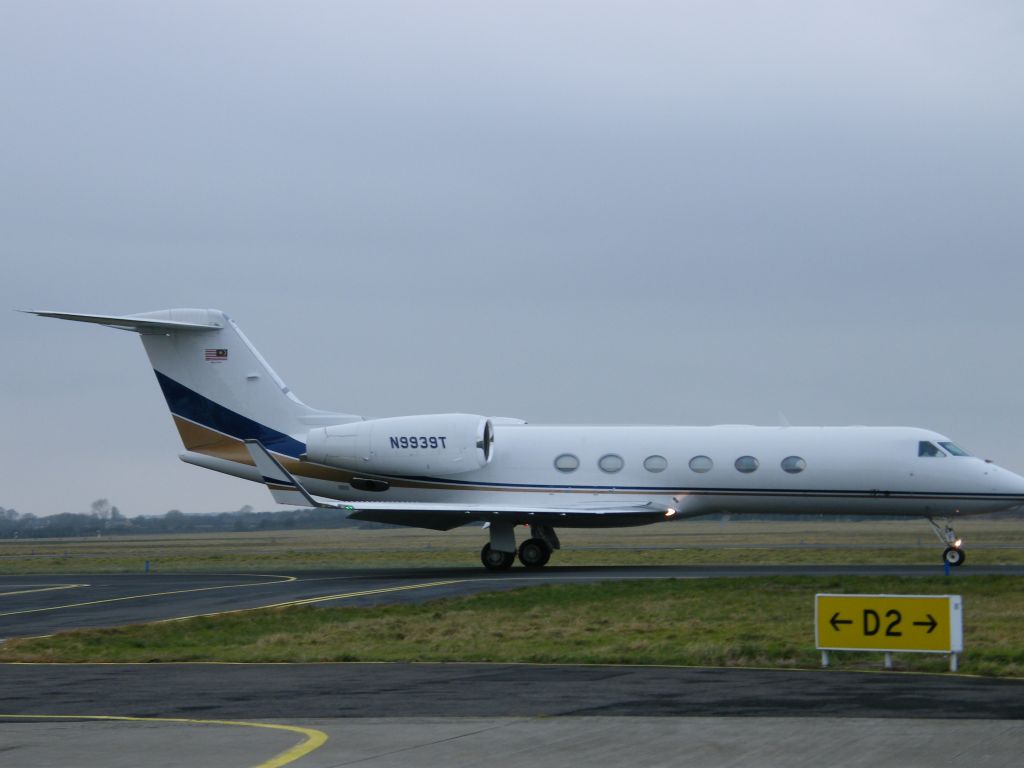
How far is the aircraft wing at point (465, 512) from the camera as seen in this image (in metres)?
32.4

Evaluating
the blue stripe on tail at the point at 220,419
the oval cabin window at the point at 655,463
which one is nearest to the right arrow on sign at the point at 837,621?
the oval cabin window at the point at 655,463

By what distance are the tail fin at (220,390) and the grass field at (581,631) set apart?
12631 millimetres

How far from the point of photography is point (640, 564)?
3756 centimetres

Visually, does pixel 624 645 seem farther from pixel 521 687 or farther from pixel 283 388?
pixel 283 388

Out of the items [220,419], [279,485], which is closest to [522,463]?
[279,485]

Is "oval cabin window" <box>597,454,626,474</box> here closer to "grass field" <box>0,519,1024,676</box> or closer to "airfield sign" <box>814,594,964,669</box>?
"grass field" <box>0,519,1024,676</box>

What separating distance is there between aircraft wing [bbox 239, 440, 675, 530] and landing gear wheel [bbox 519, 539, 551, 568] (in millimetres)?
864

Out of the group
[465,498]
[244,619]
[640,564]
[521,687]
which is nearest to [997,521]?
[640,564]

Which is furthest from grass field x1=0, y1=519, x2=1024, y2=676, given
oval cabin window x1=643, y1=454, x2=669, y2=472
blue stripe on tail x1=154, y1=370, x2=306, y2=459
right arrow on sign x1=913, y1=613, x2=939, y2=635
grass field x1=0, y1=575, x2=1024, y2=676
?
blue stripe on tail x1=154, y1=370, x2=306, y2=459

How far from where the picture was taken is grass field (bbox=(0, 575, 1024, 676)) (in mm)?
16562

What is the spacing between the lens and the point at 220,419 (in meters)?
36.4

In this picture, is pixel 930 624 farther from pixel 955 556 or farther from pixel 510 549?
pixel 510 549

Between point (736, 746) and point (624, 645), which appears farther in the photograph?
point (624, 645)

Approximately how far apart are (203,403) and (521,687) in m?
24.3
